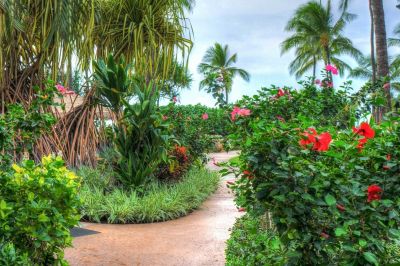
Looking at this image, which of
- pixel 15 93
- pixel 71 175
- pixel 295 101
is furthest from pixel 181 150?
pixel 71 175

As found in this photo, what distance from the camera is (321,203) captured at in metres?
1.92

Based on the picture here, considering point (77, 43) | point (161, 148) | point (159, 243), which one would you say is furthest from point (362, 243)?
point (77, 43)

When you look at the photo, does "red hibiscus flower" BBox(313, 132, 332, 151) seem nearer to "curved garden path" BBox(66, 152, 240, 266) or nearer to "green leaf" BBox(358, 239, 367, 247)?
"green leaf" BBox(358, 239, 367, 247)

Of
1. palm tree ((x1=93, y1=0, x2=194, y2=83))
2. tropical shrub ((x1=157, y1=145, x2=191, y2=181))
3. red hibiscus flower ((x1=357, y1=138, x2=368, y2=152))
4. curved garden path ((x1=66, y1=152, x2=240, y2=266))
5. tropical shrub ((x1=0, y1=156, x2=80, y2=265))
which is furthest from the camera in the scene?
palm tree ((x1=93, y1=0, x2=194, y2=83))

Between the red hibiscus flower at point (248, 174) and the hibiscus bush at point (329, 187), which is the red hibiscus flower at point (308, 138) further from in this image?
the red hibiscus flower at point (248, 174)

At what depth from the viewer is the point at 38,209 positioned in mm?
2547

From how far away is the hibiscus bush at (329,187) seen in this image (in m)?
1.95

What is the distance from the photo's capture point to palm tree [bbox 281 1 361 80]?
89.0 ft

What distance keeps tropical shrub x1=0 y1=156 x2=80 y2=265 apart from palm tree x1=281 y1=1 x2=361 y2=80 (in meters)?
24.9

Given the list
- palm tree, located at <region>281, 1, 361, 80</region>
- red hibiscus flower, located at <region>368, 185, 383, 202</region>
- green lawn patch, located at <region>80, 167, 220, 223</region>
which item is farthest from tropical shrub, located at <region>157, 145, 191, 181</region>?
palm tree, located at <region>281, 1, 361, 80</region>

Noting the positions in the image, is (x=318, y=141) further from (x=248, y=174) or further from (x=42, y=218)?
(x=42, y=218)

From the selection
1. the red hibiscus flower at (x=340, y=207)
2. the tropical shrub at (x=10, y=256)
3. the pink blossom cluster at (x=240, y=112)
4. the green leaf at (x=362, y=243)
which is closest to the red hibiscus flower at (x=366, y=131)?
the red hibiscus flower at (x=340, y=207)

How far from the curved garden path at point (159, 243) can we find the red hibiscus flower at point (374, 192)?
2030 mm

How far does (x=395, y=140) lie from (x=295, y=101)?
2442 mm
